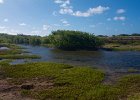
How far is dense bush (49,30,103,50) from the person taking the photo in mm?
122125

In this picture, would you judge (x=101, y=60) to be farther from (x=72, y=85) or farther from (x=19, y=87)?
(x=19, y=87)

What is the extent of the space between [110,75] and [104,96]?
14731mm

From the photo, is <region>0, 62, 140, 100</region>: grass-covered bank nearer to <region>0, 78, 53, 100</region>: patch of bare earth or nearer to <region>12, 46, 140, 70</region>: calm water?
<region>0, 78, 53, 100</region>: patch of bare earth

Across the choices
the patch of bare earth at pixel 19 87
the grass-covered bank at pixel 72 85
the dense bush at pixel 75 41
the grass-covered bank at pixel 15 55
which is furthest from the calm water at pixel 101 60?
the dense bush at pixel 75 41

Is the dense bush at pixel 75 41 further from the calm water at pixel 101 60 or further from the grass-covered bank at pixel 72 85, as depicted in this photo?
the grass-covered bank at pixel 72 85

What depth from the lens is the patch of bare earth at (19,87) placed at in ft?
102

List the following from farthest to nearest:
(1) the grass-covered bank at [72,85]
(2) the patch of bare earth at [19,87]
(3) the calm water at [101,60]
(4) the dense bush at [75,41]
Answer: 1. (4) the dense bush at [75,41]
2. (3) the calm water at [101,60]
3. (2) the patch of bare earth at [19,87]
4. (1) the grass-covered bank at [72,85]

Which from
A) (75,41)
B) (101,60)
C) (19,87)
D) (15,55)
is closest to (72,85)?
(19,87)

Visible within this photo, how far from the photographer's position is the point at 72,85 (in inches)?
1421

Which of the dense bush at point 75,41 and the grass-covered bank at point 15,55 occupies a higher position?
the dense bush at point 75,41

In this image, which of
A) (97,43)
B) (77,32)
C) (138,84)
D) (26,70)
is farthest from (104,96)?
(77,32)

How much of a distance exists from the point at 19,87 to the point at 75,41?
3555 inches

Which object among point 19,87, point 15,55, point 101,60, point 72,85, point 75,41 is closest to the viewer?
point 19,87

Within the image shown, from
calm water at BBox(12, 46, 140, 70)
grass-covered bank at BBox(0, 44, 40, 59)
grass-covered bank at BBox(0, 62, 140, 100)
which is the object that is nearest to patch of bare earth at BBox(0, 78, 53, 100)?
grass-covered bank at BBox(0, 62, 140, 100)
